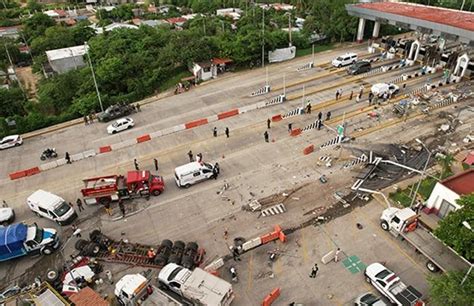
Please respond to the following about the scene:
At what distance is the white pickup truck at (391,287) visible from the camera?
1919cm

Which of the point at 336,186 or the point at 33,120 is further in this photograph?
the point at 33,120

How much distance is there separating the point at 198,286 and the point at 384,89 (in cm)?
3423

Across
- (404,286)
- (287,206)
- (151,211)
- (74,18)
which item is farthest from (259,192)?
(74,18)

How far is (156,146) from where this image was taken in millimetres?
35594

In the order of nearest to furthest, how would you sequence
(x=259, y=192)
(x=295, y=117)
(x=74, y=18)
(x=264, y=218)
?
(x=264, y=218), (x=259, y=192), (x=295, y=117), (x=74, y=18)

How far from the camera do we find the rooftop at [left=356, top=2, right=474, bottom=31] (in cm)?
4589

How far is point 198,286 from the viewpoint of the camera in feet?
63.1

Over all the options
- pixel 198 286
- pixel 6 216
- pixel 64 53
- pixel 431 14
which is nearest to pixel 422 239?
pixel 198 286

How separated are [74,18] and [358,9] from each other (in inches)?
3074

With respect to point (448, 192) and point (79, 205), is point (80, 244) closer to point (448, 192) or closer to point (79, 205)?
point (79, 205)

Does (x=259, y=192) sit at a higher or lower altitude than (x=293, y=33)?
lower

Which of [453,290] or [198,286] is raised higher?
[453,290]

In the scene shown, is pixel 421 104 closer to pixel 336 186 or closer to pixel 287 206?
pixel 336 186

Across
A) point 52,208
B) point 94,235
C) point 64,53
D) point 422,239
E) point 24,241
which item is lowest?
point 94,235
